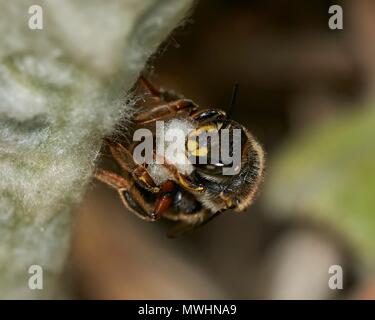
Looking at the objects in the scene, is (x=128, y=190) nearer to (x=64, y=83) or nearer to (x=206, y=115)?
(x=206, y=115)

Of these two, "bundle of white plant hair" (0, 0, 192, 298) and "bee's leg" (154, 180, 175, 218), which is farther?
"bee's leg" (154, 180, 175, 218)

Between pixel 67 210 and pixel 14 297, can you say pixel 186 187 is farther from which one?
pixel 14 297

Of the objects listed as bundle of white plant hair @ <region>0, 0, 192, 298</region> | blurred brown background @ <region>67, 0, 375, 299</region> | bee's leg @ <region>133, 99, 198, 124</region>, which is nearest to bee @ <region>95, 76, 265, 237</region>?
bee's leg @ <region>133, 99, 198, 124</region>

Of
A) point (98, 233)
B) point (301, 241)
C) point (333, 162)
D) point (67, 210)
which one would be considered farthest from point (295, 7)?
point (67, 210)

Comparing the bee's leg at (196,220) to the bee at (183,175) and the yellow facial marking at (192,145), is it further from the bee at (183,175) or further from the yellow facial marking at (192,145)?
the yellow facial marking at (192,145)

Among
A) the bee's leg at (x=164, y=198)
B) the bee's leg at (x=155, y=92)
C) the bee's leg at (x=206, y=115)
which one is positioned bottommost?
the bee's leg at (x=164, y=198)

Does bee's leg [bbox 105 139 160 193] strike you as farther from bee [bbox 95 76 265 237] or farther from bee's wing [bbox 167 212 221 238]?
bee's wing [bbox 167 212 221 238]

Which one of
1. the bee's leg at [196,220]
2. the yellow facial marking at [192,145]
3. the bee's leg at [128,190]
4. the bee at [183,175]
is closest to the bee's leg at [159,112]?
the bee at [183,175]
